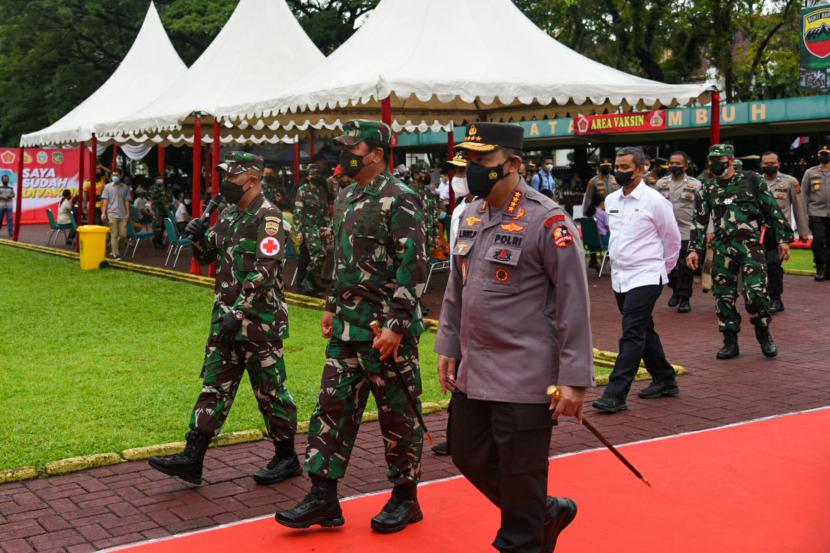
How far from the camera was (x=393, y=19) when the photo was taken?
48.2 ft

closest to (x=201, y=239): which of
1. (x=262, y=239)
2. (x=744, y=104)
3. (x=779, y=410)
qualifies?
(x=262, y=239)

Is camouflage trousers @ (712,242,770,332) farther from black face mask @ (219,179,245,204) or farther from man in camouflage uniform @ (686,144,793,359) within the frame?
black face mask @ (219,179,245,204)

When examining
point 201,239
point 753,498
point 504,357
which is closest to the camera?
point 504,357

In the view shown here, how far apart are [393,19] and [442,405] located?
28.5 ft

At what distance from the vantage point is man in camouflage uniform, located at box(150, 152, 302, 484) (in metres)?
5.45

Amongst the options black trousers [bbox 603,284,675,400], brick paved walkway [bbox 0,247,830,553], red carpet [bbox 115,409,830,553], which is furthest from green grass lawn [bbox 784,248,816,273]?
red carpet [bbox 115,409,830,553]

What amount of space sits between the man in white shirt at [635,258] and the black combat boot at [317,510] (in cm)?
301

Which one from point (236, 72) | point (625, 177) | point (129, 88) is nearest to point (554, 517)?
point (625, 177)

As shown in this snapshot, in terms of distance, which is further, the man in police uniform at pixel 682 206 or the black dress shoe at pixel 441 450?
the man in police uniform at pixel 682 206

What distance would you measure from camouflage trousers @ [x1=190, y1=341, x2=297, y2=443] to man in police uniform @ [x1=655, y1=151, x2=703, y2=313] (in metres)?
8.11

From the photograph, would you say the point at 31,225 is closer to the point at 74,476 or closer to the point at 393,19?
the point at 393,19

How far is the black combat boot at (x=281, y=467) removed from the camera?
5637 millimetres

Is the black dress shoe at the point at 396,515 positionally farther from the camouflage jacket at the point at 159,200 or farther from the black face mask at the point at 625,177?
the camouflage jacket at the point at 159,200

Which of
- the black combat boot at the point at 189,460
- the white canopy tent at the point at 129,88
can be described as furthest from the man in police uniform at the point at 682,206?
the white canopy tent at the point at 129,88
